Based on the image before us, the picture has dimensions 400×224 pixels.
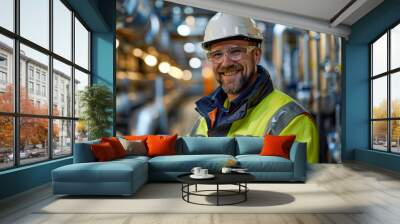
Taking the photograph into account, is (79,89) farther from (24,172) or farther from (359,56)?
(359,56)

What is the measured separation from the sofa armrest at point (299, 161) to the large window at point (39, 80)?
12.8ft

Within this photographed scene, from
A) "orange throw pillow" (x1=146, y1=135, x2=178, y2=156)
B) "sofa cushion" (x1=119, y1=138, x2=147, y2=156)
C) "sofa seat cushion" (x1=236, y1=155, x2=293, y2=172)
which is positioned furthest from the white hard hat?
"sofa seat cushion" (x1=236, y1=155, x2=293, y2=172)

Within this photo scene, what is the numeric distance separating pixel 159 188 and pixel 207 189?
0.68 meters

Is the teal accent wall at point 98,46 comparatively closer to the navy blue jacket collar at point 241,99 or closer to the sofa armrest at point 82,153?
the sofa armrest at point 82,153

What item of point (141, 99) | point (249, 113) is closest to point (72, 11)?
point (141, 99)

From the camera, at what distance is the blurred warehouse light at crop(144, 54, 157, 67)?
829 centimetres

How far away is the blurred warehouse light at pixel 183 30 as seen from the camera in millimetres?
8383

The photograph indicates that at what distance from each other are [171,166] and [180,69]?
10.1 ft

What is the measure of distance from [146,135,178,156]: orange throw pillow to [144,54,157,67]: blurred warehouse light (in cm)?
228

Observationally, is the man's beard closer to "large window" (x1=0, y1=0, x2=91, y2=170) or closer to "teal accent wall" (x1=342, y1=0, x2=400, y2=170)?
"teal accent wall" (x1=342, y1=0, x2=400, y2=170)

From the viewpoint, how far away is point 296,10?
7766 millimetres

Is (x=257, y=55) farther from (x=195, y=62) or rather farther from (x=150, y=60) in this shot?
(x=150, y=60)

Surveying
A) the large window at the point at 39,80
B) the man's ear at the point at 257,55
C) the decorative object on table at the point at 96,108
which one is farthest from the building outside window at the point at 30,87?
the man's ear at the point at 257,55

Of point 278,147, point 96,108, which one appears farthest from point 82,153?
point 278,147
